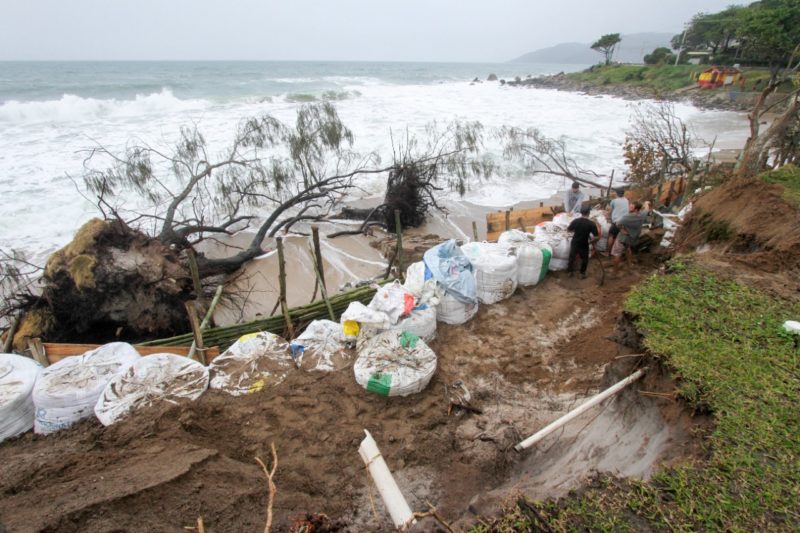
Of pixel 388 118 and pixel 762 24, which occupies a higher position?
pixel 762 24

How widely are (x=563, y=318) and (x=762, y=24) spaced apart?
108 feet

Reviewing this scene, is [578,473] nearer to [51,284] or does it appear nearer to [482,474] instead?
[482,474]

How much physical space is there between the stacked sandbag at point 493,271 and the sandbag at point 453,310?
39cm

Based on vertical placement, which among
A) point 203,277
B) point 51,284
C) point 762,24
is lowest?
point 203,277

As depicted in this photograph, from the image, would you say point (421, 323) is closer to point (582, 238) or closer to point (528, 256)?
point (528, 256)

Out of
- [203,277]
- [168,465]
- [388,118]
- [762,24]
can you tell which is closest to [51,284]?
[203,277]

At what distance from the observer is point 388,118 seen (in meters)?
20.5

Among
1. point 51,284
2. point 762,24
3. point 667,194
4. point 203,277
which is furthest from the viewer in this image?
point 762,24

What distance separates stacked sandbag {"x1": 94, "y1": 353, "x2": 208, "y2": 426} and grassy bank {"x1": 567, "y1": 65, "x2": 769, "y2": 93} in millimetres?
33574

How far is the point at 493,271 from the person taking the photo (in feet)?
17.0

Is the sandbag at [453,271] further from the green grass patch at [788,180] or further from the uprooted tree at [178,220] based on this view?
the green grass patch at [788,180]

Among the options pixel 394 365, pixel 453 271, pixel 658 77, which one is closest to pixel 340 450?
pixel 394 365

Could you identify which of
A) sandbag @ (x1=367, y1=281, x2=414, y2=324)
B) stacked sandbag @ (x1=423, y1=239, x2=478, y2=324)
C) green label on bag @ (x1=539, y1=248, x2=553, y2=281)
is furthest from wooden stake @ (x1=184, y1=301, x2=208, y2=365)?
green label on bag @ (x1=539, y1=248, x2=553, y2=281)

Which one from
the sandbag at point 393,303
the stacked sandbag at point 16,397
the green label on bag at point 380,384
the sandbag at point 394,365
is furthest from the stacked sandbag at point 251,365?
the stacked sandbag at point 16,397
